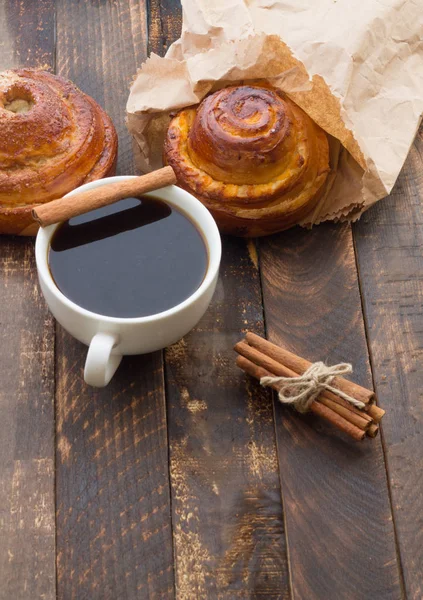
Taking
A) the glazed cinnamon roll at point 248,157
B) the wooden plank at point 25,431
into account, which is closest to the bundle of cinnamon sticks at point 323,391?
the glazed cinnamon roll at point 248,157

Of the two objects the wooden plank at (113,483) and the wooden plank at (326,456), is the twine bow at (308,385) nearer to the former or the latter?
the wooden plank at (326,456)

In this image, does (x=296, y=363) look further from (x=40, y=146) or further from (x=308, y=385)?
(x=40, y=146)

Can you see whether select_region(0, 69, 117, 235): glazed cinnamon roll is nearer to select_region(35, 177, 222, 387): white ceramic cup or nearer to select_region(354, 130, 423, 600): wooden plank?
select_region(35, 177, 222, 387): white ceramic cup

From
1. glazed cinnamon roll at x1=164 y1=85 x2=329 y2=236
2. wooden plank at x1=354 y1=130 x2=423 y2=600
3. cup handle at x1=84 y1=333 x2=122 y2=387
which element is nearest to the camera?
cup handle at x1=84 y1=333 x2=122 y2=387

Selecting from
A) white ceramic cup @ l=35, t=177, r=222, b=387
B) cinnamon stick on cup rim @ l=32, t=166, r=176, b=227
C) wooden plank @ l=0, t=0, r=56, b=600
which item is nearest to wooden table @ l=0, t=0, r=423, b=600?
wooden plank @ l=0, t=0, r=56, b=600

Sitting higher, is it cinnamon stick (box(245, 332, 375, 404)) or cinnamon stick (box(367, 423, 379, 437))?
cinnamon stick (box(245, 332, 375, 404))

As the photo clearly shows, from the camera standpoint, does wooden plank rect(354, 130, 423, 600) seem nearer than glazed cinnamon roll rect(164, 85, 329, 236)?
Yes

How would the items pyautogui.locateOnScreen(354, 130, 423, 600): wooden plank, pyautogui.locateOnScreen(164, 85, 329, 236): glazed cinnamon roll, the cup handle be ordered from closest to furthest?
the cup handle → pyautogui.locateOnScreen(354, 130, 423, 600): wooden plank → pyautogui.locateOnScreen(164, 85, 329, 236): glazed cinnamon roll
